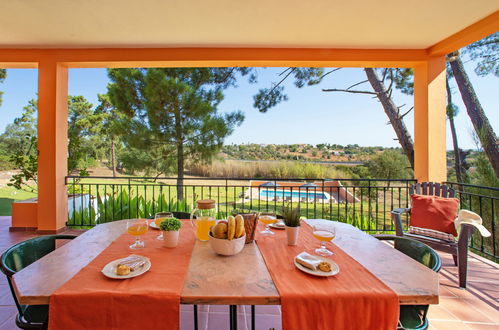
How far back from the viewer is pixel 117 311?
79 centimetres

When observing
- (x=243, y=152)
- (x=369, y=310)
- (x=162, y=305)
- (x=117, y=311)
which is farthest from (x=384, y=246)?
(x=243, y=152)

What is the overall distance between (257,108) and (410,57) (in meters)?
3.09

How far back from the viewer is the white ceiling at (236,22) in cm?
243

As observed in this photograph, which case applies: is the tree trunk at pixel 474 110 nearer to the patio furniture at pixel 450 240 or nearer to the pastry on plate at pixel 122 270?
the patio furniture at pixel 450 240

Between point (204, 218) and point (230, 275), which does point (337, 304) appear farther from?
point (204, 218)

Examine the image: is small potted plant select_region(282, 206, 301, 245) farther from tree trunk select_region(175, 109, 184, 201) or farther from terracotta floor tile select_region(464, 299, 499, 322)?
tree trunk select_region(175, 109, 184, 201)

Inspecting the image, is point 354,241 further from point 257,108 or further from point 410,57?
point 257,108

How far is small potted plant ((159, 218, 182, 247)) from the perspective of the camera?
1.20 m

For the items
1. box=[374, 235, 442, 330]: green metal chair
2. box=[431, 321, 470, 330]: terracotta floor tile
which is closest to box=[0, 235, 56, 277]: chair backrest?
box=[374, 235, 442, 330]: green metal chair

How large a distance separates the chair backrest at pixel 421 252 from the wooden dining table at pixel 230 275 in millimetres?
141


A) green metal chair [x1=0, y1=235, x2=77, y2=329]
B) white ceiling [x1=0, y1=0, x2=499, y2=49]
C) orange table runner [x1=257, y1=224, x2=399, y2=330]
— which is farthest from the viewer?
white ceiling [x1=0, y1=0, x2=499, y2=49]

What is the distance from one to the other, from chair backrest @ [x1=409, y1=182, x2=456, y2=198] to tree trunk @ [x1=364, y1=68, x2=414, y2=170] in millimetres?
2056

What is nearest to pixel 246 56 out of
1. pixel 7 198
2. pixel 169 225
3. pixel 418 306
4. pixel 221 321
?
pixel 169 225

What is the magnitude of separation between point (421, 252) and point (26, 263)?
6.55 ft
